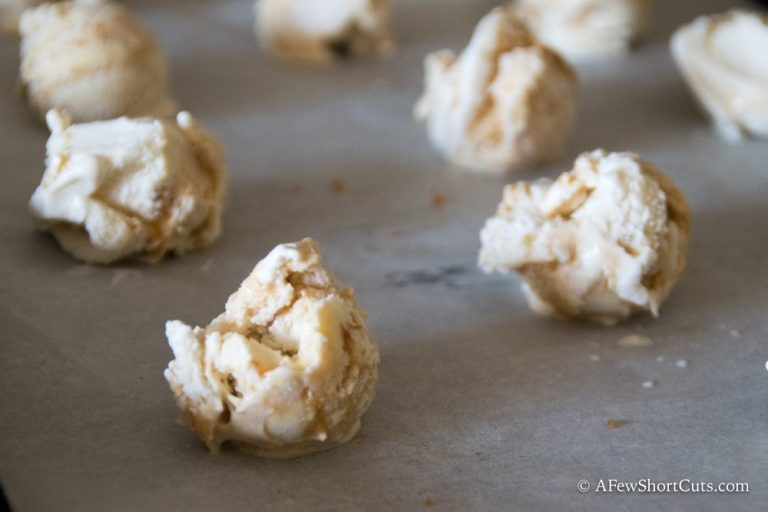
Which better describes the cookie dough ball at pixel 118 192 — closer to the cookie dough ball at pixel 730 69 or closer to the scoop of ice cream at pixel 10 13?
the scoop of ice cream at pixel 10 13

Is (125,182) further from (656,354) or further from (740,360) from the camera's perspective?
(740,360)

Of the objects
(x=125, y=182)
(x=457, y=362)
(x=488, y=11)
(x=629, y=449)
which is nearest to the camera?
(x=629, y=449)

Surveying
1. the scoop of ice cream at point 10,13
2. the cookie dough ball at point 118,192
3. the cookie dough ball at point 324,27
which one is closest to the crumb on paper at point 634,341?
the cookie dough ball at point 118,192

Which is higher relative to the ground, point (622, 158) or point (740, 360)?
point (622, 158)

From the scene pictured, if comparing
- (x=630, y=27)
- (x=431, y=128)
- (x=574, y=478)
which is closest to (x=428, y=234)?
(x=431, y=128)

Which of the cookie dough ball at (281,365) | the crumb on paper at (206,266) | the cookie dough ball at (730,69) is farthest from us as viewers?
the cookie dough ball at (730,69)

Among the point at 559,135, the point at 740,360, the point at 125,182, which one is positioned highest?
the point at 125,182

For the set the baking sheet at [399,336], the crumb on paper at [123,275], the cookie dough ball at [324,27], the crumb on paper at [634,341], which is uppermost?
the cookie dough ball at [324,27]
